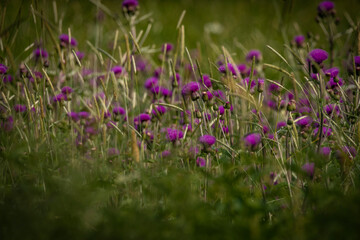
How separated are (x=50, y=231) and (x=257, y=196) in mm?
504

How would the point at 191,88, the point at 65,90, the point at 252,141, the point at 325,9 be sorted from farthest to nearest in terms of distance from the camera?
the point at 325,9
the point at 65,90
the point at 191,88
the point at 252,141

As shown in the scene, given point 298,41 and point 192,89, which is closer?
point 192,89

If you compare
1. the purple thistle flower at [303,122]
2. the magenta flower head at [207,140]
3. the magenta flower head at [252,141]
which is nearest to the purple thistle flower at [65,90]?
the magenta flower head at [207,140]

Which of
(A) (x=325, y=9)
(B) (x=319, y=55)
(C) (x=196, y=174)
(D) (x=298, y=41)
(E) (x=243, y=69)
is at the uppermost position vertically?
(A) (x=325, y=9)

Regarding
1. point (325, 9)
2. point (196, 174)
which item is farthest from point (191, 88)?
point (325, 9)

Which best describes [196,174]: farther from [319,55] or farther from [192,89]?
[319,55]

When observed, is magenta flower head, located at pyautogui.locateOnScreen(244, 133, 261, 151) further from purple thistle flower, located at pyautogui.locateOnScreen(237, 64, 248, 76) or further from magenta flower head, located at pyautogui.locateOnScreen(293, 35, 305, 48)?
magenta flower head, located at pyautogui.locateOnScreen(293, 35, 305, 48)

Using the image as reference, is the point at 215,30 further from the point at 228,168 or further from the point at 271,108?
the point at 228,168

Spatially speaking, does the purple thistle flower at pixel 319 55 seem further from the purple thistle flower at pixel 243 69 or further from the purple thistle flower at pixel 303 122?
the purple thistle flower at pixel 243 69

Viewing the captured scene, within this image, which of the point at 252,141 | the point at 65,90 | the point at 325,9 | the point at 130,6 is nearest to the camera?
the point at 252,141

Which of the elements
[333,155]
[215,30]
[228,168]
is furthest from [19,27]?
[215,30]

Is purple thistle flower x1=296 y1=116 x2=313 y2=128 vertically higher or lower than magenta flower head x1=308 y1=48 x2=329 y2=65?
lower

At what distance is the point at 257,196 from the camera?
102 cm

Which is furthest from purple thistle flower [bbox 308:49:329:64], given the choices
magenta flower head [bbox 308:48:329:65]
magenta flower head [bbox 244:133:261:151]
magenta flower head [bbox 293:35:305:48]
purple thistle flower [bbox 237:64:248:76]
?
magenta flower head [bbox 293:35:305:48]
